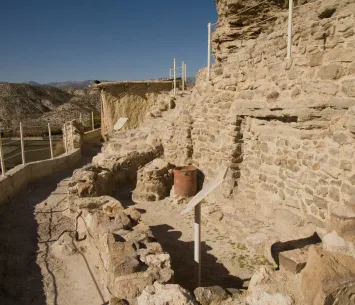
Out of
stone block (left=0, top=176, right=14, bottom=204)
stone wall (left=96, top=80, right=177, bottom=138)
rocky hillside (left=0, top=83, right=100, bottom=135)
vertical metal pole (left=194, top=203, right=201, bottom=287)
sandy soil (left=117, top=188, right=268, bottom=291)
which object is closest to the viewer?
vertical metal pole (left=194, top=203, right=201, bottom=287)

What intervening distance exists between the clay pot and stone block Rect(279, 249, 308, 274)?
14.6 feet

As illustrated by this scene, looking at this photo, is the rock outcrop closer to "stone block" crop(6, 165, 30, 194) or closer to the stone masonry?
the stone masonry

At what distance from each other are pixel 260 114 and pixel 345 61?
5.74 ft

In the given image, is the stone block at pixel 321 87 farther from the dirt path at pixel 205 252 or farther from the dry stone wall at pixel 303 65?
the dirt path at pixel 205 252

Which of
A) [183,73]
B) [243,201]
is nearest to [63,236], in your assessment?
[243,201]

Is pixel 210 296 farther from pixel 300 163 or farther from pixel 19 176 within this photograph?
pixel 19 176

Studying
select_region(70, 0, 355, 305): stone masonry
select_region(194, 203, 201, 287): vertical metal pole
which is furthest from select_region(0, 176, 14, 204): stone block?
select_region(194, 203, 201, 287): vertical metal pole

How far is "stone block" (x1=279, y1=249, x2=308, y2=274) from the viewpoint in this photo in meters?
3.14

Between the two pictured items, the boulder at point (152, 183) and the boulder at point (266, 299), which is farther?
the boulder at point (152, 183)

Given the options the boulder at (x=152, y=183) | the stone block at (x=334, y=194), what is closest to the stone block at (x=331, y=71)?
the stone block at (x=334, y=194)

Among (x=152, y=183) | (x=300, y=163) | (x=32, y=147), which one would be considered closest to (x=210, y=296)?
(x=300, y=163)

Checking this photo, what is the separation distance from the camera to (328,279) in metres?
2.68

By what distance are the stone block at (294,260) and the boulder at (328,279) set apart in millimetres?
110

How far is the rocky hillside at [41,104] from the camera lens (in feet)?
100
